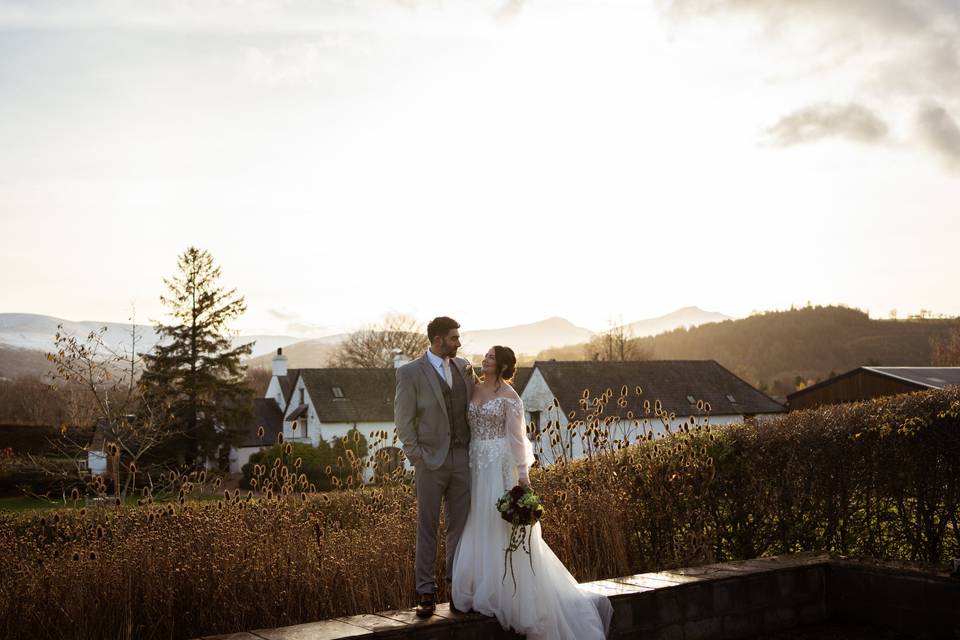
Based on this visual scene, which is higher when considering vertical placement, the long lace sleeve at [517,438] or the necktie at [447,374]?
the necktie at [447,374]

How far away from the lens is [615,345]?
77938 mm

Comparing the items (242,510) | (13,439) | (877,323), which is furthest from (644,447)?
(877,323)

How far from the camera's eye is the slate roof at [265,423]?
4631 cm

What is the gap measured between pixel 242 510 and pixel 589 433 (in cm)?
339

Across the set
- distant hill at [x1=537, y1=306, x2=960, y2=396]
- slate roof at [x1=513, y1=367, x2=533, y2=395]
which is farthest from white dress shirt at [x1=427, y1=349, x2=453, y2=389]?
distant hill at [x1=537, y1=306, x2=960, y2=396]

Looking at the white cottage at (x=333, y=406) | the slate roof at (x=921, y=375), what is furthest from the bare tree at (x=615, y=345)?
the slate roof at (x=921, y=375)

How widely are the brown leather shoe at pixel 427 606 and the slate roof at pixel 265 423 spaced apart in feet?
133

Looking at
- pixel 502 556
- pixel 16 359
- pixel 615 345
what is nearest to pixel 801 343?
pixel 615 345

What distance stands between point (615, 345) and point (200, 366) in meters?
44.6

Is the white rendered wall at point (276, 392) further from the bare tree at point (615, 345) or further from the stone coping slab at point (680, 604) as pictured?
the stone coping slab at point (680, 604)

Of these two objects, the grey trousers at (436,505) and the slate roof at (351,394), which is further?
the slate roof at (351,394)

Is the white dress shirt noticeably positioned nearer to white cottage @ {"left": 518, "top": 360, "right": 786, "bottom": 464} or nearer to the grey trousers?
the grey trousers

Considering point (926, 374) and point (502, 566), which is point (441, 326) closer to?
point (502, 566)

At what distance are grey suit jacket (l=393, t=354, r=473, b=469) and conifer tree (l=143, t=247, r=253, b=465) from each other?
115 ft
